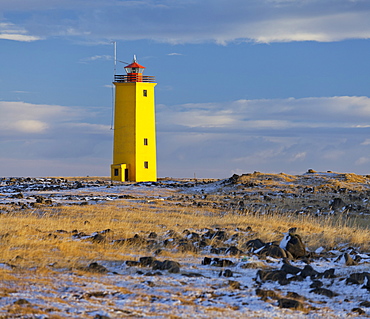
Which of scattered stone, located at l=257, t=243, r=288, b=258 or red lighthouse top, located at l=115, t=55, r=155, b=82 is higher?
red lighthouse top, located at l=115, t=55, r=155, b=82

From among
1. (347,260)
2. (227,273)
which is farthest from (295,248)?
(227,273)

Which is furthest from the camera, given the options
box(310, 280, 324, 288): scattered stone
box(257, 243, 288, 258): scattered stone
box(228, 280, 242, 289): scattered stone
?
box(257, 243, 288, 258): scattered stone

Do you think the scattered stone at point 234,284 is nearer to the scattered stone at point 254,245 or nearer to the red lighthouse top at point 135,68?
the scattered stone at point 254,245

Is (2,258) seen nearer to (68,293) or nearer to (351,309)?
(68,293)

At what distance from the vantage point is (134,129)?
48031 mm

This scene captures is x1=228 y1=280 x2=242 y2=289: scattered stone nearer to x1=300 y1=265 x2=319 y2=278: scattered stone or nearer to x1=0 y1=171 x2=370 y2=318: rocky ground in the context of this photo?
x1=0 y1=171 x2=370 y2=318: rocky ground

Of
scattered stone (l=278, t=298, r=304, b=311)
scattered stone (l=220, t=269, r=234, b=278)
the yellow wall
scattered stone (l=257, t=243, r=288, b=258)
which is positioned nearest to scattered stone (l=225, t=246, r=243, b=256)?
scattered stone (l=257, t=243, r=288, b=258)

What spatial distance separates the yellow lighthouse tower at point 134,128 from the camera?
1896 inches

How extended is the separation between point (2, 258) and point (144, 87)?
129 feet

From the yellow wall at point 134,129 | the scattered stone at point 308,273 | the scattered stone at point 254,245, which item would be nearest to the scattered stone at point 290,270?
the scattered stone at point 308,273

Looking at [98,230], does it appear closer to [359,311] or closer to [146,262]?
[146,262]

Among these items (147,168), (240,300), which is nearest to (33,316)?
(240,300)

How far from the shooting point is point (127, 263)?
1019cm

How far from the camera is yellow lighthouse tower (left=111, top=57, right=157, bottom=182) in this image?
48.2 metres
